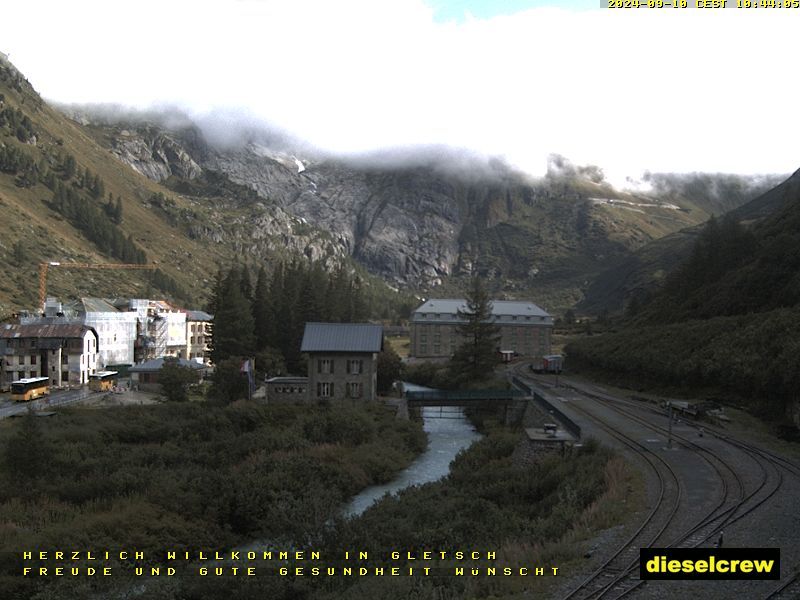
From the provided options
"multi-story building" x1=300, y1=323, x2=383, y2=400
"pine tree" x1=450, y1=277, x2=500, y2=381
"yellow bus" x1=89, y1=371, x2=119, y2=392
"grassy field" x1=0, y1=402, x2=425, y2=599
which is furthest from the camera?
"pine tree" x1=450, y1=277, x2=500, y2=381

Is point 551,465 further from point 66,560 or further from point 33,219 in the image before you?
point 33,219

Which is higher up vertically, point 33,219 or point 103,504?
point 33,219

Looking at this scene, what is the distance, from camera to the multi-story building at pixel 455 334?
5354 inches

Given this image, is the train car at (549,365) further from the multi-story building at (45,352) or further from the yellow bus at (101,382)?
the multi-story building at (45,352)

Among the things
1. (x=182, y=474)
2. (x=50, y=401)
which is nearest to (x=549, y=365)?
(x=182, y=474)

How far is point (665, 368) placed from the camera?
65.6 m

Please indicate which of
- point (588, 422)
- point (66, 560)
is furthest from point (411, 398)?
point (66, 560)

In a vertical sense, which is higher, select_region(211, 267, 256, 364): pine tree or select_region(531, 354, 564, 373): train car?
select_region(211, 267, 256, 364): pine tree

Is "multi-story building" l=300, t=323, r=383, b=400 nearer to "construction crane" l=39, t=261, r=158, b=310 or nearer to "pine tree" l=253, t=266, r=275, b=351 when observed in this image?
"pine tree" l=253, t=266, r=275, b=351

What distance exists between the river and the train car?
21.9 metres

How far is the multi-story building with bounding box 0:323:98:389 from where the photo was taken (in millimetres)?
76312

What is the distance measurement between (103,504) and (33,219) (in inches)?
6670

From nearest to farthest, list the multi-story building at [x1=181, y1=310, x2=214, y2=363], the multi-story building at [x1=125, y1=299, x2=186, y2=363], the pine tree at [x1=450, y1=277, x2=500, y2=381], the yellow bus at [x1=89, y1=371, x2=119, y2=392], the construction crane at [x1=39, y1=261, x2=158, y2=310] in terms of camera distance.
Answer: the yellow bus at [x1=89, y1=371, x2=119, y2=392]
the pine tree at [x1=450, y1=277, x2=500, y2=381]
the multi-story building at [x1=125, y1=299, x2=186, y2=363]
the multi-story building at [x1=181, y1=310, x2=214, y2=363]
the construction crane at [x1=39, y1=261, x2=158, y2=310]

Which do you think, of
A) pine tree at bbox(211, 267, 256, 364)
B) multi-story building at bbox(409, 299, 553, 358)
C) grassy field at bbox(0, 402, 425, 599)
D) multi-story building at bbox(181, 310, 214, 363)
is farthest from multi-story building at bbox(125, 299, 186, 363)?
multi-story building at bbox(409, 299, 553, 358)
